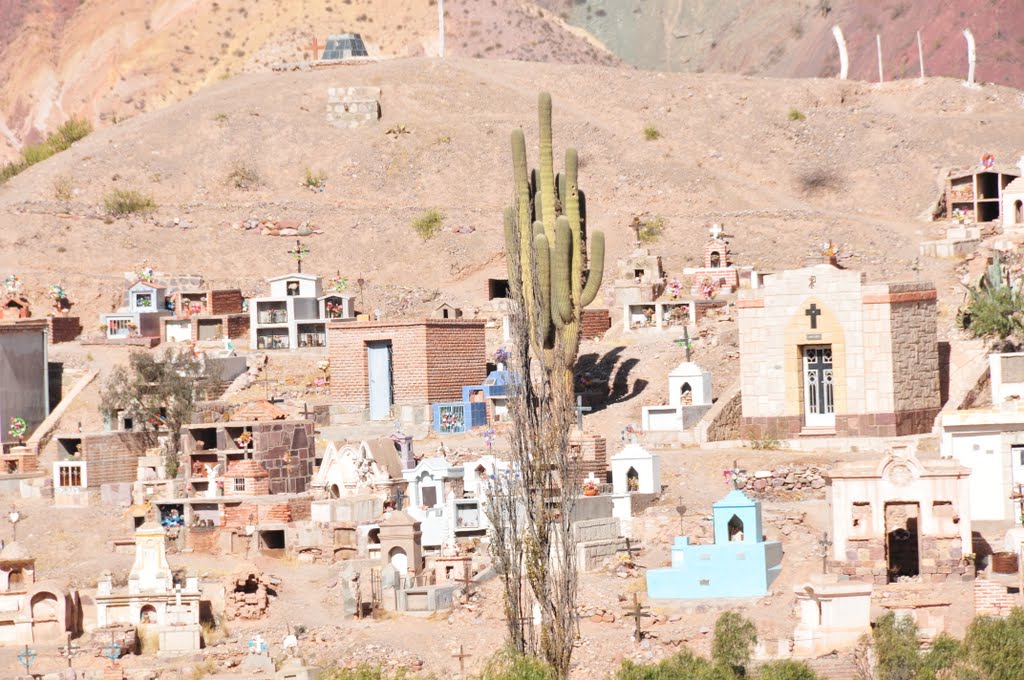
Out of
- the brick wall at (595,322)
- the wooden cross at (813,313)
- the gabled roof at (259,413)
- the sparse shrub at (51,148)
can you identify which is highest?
the sparse shrub at (51,148)

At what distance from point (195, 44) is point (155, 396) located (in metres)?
76.1

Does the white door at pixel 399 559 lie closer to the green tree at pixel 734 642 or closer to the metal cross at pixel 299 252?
the green tree at pixel 734 642

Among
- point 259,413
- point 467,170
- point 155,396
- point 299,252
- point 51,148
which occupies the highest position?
point 51,148

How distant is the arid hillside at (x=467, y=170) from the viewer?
79.6 meters

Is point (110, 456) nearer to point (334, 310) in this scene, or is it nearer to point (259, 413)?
point (259, 413)

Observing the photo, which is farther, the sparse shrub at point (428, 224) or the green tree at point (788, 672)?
the sparse shrub at point (428, 224)

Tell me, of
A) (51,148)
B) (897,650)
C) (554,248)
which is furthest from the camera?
(51,148)

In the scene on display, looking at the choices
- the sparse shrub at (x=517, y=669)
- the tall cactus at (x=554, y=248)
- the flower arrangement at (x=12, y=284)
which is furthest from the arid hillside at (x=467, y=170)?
the sparse shrub at (x=517, y=669)

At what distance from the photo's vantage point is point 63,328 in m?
68.4

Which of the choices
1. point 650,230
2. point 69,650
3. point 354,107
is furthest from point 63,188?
point 69,650

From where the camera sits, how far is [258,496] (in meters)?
48.1

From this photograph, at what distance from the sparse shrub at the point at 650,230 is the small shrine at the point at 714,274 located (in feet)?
22.9

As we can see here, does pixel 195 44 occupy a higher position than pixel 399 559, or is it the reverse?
pixel 195 44

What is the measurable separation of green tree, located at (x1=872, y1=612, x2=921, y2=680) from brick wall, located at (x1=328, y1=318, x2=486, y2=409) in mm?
25185
